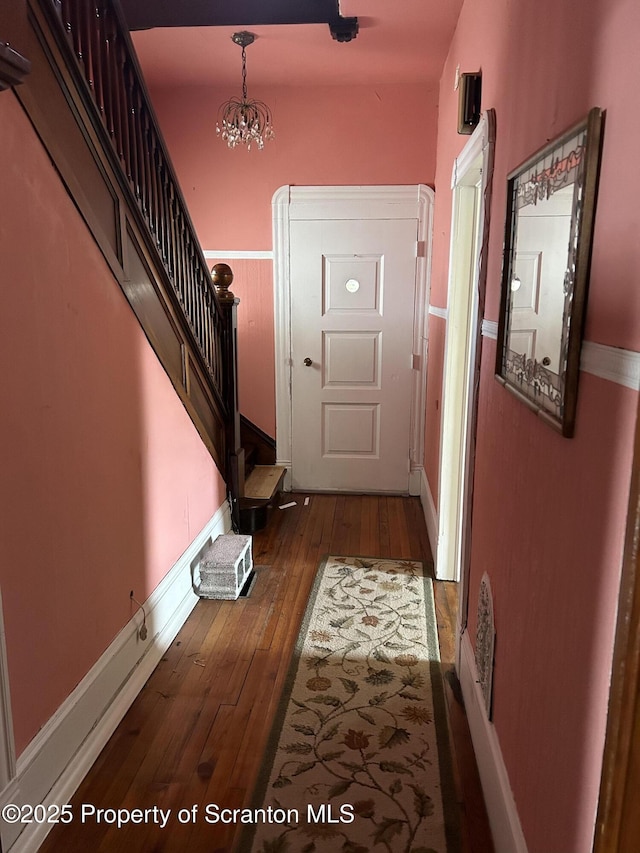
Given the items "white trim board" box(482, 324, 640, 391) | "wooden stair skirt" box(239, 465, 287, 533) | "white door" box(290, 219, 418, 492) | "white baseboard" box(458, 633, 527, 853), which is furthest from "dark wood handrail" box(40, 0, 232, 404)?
"white baseboard" box(458, 633, 527, 853)

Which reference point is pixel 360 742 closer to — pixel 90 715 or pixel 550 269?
pixel 90 715

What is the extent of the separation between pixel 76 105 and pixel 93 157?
0.15m

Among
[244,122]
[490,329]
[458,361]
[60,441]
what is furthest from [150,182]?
[244,122]

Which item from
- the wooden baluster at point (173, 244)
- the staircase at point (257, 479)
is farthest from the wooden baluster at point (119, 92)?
the staircase at point (257, 479)

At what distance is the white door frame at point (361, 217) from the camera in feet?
13.4

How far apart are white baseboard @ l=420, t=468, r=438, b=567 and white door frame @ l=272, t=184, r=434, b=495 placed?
21cm

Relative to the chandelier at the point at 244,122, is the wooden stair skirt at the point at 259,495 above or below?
below

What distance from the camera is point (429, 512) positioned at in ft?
12.5

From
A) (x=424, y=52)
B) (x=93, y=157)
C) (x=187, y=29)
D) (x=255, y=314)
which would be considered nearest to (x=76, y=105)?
(x=93, y=157)

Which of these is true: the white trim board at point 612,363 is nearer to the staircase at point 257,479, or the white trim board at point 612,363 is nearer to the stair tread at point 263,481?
the staircase at point 257,479

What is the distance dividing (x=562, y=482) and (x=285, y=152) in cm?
354

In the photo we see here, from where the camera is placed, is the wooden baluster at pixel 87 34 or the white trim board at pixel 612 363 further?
the wooden baluster at pixel 87 34

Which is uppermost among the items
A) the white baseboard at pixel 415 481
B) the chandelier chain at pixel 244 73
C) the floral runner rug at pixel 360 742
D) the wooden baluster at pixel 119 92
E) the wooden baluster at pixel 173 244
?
the chandelier chain at pixel 244 73

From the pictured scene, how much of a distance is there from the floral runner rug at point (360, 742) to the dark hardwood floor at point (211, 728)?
0.17 feet
